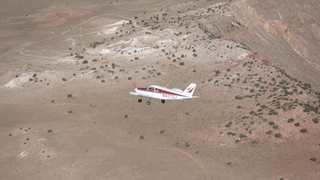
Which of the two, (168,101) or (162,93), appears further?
(168,101)

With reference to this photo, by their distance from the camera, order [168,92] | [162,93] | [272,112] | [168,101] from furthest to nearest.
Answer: [168,101] → [162,93] → [272,112] → [168,92]

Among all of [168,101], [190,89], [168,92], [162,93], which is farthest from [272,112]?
[168,101]

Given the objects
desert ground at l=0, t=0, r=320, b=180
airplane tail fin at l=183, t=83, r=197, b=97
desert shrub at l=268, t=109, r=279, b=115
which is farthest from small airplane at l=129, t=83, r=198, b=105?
desert shrub at l=268, t=109, r=279, b=115

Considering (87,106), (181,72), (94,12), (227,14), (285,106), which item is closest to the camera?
(285,106)

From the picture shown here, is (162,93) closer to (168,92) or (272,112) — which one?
(168,92)

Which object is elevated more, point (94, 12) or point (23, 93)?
point (94, 12)

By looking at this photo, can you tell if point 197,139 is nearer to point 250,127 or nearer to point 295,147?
point 250,127

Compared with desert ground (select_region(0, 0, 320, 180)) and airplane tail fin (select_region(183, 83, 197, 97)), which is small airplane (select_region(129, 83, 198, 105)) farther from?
desert ground (select_region(0, 0, 320, 180))

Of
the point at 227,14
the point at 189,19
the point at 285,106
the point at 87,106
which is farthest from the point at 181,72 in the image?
the point at 227,14

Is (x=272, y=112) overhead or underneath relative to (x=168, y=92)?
underneath
